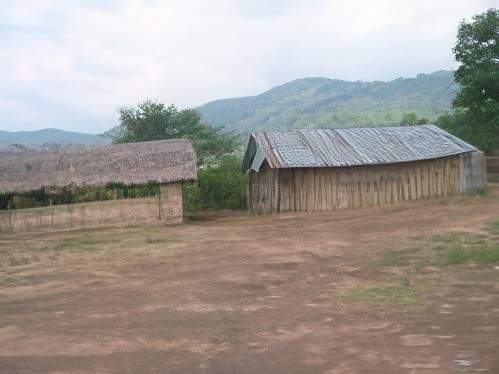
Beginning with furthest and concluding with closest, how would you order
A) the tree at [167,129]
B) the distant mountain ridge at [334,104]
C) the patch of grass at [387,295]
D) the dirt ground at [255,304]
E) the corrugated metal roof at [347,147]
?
1. the distant mountain ridge at [334,104]
2. the tree at [167,129]
3. the corrugated metal roof at [347,147]
4. the patch of grass at [387,295]
5. the dirt ground at [255,304]

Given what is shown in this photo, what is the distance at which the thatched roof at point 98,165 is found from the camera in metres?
16.8

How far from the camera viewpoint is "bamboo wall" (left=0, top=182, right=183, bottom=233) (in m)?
16.1

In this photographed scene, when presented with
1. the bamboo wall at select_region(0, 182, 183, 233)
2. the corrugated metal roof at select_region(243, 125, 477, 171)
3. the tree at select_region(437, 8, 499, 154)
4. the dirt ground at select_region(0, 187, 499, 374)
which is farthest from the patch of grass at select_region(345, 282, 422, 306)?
the tree at select_region(437, 8, 499, 154)

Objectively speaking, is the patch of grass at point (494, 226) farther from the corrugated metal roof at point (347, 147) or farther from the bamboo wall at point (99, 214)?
the bamboo wall at point (99, 214)

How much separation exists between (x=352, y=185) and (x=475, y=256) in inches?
364

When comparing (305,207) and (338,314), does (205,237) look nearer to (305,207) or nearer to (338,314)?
(305,207)

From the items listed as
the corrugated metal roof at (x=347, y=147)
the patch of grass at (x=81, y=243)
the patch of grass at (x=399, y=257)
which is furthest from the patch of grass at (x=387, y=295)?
the corrugated metal roof at (x=347, y=147)

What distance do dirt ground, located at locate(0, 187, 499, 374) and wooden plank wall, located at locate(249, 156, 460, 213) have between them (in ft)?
16.0

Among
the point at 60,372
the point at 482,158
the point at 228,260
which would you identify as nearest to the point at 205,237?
the point at 228,260

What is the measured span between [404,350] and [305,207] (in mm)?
13207

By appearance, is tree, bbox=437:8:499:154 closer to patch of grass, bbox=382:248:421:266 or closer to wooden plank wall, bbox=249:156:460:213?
wooden plank wall, bbox=249:156:460:213

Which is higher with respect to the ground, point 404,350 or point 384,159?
point 384,159

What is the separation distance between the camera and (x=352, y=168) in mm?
18594

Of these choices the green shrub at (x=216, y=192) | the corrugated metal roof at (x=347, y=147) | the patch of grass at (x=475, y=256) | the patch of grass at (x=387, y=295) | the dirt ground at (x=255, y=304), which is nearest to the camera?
the dirt ground at (x=255, y=304)
